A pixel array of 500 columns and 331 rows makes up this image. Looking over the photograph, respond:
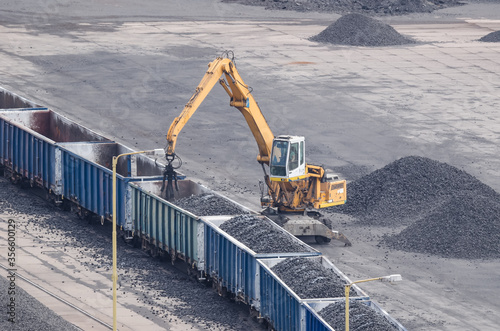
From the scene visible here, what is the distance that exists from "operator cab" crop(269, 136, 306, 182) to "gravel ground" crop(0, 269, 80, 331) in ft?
37.0

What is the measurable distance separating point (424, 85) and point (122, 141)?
24346 mm

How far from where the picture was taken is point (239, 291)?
3478 centimetres

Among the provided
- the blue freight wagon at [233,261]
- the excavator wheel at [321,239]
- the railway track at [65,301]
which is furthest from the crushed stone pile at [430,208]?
the railway track at [65,301]

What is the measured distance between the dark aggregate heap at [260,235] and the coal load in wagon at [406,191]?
1033 centimetres

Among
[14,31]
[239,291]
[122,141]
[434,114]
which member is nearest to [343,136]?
[434,114]

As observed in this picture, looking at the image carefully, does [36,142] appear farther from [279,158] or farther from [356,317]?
[356,317]

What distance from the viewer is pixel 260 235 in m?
36.3

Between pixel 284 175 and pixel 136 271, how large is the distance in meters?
6.88

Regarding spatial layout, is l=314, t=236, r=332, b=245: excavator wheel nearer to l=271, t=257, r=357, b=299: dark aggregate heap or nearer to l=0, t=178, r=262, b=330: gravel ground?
l=0, t=178, r=262, b=330: gravel ground

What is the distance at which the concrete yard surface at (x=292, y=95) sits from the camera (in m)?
40.3

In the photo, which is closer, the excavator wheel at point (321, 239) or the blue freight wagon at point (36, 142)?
the excavator wheel at point (321, 239)

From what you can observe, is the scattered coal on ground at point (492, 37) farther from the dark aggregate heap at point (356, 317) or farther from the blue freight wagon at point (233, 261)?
the dark aggregate heap at point (356, 317)

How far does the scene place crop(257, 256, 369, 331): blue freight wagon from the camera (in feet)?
101

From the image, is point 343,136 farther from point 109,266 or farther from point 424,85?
point 109,266
